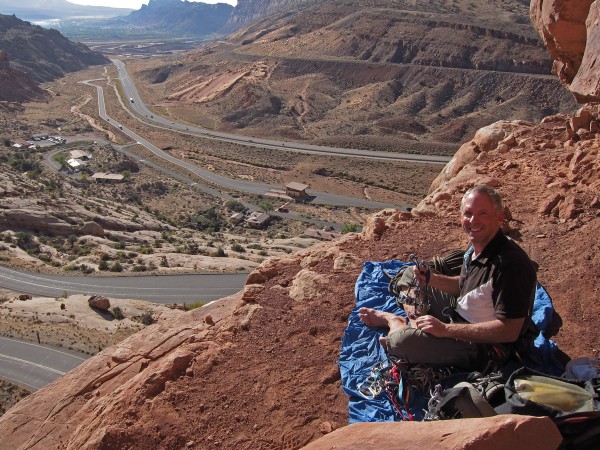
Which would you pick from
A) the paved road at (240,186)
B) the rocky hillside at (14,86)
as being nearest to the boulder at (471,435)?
the paved road at (240,186)

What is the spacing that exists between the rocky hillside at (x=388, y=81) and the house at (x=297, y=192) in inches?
687

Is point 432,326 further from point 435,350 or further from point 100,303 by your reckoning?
point 100,303

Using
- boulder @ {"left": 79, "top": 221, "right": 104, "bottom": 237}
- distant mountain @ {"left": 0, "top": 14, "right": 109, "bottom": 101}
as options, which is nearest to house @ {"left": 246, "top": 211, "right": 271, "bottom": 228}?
boulder @ {"left": 79, "top": 221, "right": 104, "bottom": 237}

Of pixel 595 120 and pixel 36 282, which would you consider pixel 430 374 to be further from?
pixel 36 282

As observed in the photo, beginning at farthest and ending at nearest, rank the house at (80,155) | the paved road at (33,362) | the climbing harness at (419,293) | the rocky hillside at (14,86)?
the rocky hillside at (14,86) < the house at (80,155) < the paved road at (33,362) < the climbing harness at (419,293)

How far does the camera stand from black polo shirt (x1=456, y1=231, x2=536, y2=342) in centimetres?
504

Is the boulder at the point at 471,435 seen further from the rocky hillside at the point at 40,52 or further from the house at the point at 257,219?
the rocky hillside at the point at 40,52

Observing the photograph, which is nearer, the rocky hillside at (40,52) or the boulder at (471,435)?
the boulder at (471,435)

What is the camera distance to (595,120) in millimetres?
12906

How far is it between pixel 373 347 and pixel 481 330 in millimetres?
1646

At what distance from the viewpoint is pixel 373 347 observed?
6.47m

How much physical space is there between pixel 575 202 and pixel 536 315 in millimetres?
4323

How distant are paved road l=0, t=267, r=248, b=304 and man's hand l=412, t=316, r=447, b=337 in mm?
22655

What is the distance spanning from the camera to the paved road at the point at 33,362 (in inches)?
796
